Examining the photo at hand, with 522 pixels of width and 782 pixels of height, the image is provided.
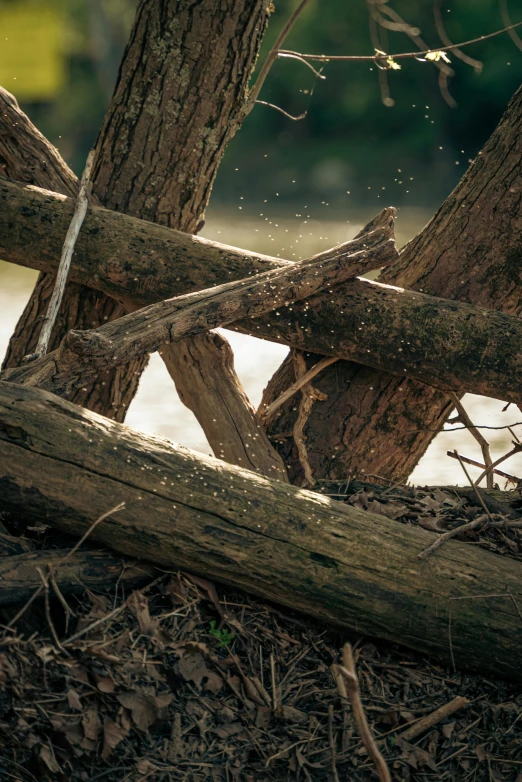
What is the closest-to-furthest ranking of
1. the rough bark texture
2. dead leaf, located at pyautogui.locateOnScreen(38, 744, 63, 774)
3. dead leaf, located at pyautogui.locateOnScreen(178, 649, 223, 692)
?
dead leaf, located at pyautogui.locateOnScreen(38, 744, 63, 774) < dead leaf, located at pyautogui.locateOnScreen(178, 649, 223, 692) < the rough bark texture

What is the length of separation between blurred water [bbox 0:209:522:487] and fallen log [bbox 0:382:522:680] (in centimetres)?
310

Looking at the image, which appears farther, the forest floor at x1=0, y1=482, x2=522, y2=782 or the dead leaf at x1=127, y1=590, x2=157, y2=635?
the dead leaf at x1=127, y1=590, x2=157, y2=635

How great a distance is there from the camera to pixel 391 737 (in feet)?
4.81

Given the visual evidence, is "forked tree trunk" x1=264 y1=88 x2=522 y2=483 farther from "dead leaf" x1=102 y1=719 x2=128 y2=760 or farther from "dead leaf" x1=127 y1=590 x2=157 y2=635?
"dead leaf" x1=102 y1=719 x2=128 y2=760

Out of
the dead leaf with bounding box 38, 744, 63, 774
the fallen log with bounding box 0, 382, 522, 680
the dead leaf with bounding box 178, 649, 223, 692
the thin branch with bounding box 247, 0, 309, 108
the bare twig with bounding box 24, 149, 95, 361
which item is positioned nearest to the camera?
the dead leaf with bounding box 38, 744, 63, 774

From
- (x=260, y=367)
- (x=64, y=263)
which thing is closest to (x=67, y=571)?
(x=64, y=263)

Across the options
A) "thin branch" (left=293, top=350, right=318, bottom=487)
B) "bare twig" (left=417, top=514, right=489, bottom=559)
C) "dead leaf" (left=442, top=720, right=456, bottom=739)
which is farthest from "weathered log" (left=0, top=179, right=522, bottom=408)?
"dead leaf" (left=442, top=720, right=456, bottom=739)

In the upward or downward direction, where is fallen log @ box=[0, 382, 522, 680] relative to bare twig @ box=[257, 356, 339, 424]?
downward

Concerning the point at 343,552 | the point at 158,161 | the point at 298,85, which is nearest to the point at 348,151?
the point at 298,85

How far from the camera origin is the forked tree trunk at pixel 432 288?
2.40 meters

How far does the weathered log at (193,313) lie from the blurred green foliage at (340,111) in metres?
6.42

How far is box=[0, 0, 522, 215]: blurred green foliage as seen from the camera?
8719mm

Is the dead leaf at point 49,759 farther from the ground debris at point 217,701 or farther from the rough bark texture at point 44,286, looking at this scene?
the rough bark texture at point 44,286

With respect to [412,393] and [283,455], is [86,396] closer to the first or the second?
[283,455]
